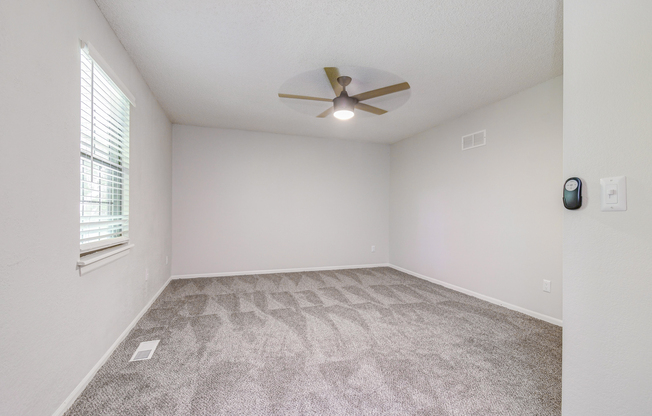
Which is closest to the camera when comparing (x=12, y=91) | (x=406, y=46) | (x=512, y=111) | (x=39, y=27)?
(x=12, y=91)

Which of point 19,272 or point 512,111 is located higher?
point 512,111

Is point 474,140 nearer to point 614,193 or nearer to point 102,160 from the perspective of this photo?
point 614,193

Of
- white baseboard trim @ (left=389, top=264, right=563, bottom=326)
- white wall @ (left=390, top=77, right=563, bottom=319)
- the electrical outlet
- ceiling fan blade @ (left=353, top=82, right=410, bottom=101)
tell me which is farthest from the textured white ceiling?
white baseboard trim @ (left=389, top=264, right=563, bottom=326)

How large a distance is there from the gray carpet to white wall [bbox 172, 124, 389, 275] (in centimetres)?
134

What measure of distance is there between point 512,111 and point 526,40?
3.84ft

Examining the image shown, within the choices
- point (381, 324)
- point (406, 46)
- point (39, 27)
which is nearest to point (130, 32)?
point (39, 27)

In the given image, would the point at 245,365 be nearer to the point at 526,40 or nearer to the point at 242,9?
the point at 242,9

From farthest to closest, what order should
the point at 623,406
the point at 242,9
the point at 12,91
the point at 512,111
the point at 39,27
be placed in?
1. the point at 512,111
2. the point at 242,9
3. the point at 39,27
4. the point at 12,91
5. the point at 623,406

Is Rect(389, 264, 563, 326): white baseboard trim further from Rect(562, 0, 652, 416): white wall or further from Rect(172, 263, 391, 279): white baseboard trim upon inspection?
Rect(562, 0, 652, 416): white wall

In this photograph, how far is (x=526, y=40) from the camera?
2152 millimetres

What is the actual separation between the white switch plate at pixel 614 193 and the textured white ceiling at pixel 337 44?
1.43 meters

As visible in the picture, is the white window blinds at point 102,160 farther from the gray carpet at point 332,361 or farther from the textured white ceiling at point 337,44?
the gray carpet at point 332,361

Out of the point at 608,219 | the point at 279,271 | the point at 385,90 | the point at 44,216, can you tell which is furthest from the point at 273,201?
the point at 608,219

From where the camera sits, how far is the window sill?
5.42 feet
